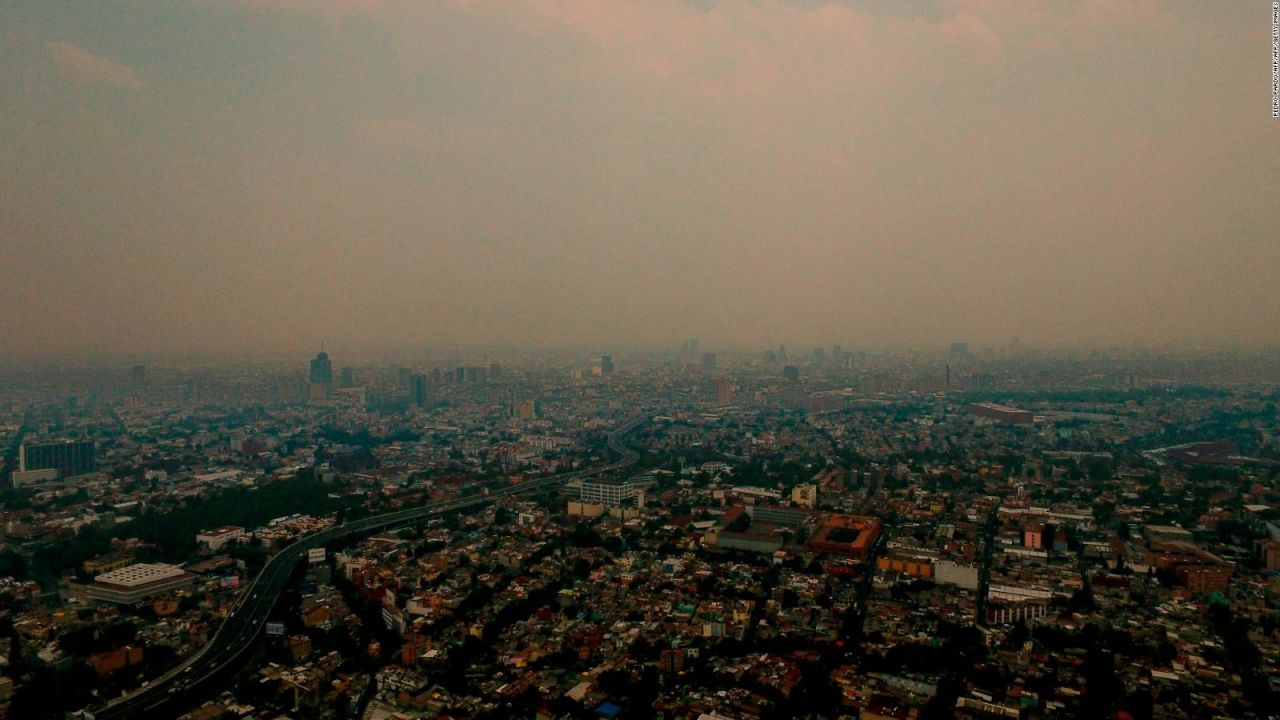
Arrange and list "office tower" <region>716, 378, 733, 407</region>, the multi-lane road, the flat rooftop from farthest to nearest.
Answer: "office tower" <region>716, 378, 733, 407</region>, the flat rooftop, the multi-lane road

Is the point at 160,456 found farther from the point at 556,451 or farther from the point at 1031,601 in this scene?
the point at 1031,601

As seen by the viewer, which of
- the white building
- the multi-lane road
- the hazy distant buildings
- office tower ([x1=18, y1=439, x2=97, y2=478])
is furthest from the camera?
the hazy distant buildings

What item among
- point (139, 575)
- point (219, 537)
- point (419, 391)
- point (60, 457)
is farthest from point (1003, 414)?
point (60, 457)

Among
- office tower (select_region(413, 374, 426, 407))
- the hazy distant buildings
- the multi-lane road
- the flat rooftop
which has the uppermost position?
office tower (select_region(413, 374, 426, 407))

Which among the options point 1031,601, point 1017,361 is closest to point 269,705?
point 1031,601

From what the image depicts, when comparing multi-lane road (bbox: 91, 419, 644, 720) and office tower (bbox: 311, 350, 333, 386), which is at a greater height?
office tower (bbox: 311, 350, 333, 386)

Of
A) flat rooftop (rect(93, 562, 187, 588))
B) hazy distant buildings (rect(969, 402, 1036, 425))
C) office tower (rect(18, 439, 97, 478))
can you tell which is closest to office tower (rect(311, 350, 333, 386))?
office tower (rect(18, 439, 97, 478))

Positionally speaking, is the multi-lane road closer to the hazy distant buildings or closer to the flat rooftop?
the flat rooftop
